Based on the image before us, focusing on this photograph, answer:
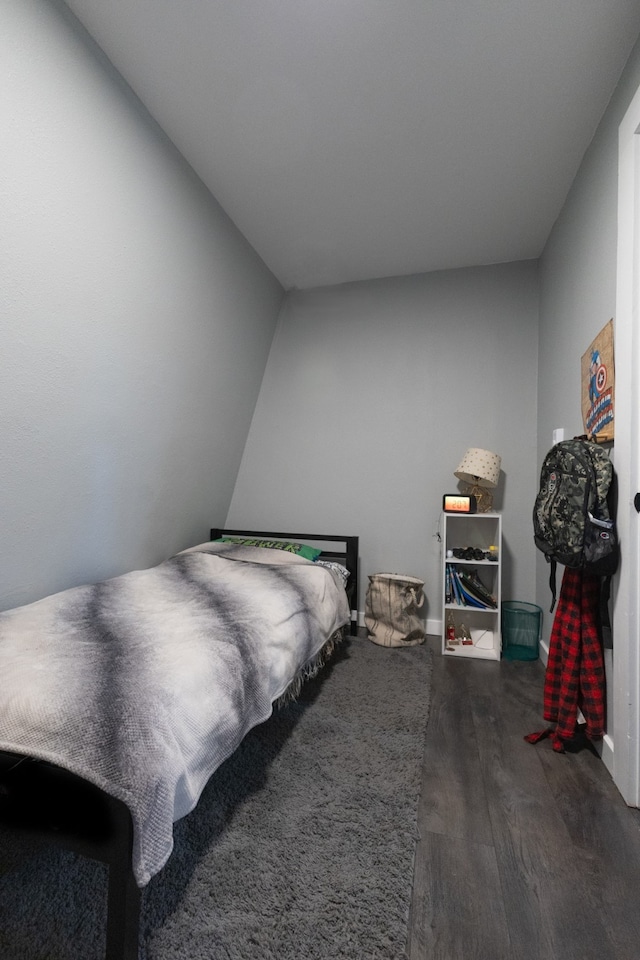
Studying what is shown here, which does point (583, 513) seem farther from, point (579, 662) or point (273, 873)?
point (273, 873)

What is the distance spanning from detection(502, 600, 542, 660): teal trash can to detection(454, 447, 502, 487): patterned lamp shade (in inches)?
32.4

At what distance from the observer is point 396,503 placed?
3.33 metres

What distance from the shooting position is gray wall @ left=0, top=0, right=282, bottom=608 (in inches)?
59.2

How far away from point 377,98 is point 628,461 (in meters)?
1.69

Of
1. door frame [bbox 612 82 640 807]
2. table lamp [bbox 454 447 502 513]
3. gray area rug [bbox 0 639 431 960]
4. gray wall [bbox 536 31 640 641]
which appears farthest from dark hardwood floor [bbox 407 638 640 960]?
table lamp [bbox 454 447 502 513]

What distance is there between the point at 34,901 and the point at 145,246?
224cm

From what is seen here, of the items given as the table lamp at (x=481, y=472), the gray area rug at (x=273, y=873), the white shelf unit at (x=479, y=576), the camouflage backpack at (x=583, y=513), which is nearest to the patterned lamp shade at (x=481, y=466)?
the table lamp at (x=481, y=472)

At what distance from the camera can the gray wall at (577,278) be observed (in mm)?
1771

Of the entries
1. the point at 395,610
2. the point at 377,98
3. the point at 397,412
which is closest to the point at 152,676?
the point at 395,610

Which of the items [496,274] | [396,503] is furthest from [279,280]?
[396,503]

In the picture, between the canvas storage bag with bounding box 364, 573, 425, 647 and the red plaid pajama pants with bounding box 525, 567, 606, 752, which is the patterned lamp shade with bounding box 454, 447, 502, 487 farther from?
the red plaid pajama pants with bounding box 525, 567, 606, 752

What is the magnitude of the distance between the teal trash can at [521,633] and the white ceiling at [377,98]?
231 centimetres

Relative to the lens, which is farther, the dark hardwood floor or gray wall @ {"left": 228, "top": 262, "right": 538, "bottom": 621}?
gray wall @ {"left": 228, "top": 262, "right": 538, "bottom": 621}

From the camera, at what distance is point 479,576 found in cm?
313
